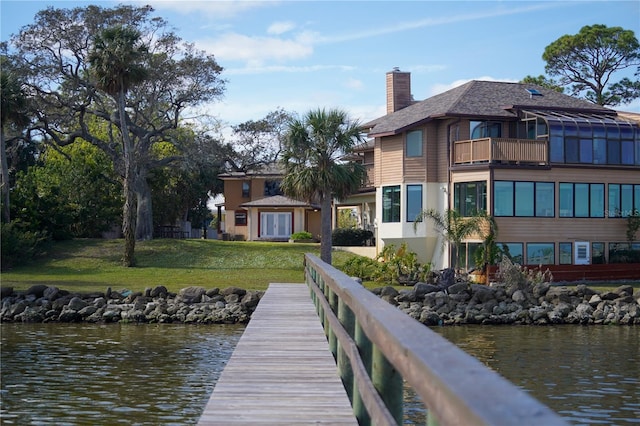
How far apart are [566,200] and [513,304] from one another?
901 centimetres

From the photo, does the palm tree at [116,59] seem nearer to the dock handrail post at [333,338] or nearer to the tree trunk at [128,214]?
the tree trunk at [128,214]

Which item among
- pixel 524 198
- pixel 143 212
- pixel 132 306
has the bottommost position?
pixel 132 306

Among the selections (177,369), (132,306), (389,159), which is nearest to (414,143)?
(389,159)

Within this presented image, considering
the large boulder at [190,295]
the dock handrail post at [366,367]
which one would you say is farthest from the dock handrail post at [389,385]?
the large boulder at [190,295]

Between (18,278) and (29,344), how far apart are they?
13.5 m

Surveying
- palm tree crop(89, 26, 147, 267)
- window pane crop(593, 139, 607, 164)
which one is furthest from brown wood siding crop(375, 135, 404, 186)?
palm tree crop(89, 26, 147, 267)

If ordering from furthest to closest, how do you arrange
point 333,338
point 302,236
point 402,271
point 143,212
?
1. point 302,236
2. point 143,212
3. point 402,271
4. point 333,338

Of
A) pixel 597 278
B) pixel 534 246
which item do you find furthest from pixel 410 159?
pixel 597 278

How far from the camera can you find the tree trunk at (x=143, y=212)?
47844 millimetres

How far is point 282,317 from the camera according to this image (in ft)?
43.9

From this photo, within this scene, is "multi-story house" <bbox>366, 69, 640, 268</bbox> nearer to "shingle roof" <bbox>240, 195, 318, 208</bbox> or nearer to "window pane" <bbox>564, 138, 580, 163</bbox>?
"window pane" <bbox>564, 138, 580, 163</bbox>

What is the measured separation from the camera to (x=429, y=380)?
2.84 metres

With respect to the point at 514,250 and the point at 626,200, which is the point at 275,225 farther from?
the point at 626,200

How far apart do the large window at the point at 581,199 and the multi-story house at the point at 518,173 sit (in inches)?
1.6
